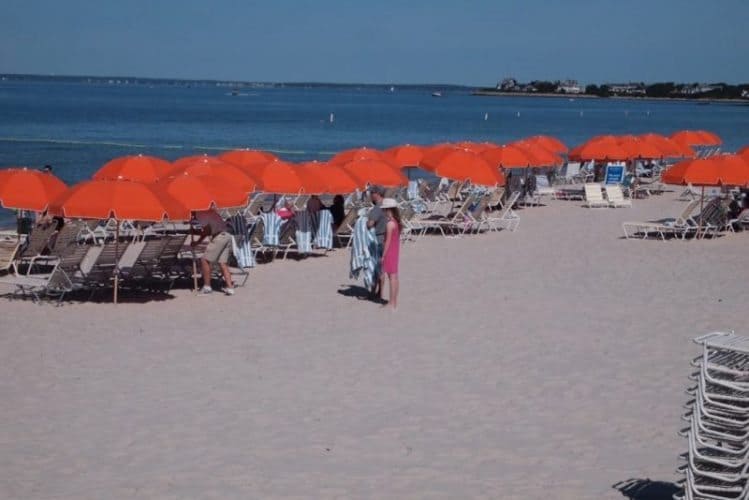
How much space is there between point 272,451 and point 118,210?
458cm

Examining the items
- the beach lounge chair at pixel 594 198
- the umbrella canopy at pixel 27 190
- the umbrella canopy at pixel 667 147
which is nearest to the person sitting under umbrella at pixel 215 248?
the umbrella canopy at pixel 27 190

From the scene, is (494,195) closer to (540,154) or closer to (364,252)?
(540,154)

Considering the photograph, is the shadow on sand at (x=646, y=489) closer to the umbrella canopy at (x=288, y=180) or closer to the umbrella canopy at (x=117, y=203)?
the umbrella canopy at (x=117, y=203)

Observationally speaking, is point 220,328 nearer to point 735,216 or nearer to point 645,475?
point 645,475

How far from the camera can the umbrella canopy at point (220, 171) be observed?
12.9 meters

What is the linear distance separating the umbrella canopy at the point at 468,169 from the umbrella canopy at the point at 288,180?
3.26m

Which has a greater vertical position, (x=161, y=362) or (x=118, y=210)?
(x=118, y=210)

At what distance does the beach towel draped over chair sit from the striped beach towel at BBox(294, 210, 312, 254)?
111 cm

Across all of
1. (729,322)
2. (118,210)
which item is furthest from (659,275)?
(118,210)

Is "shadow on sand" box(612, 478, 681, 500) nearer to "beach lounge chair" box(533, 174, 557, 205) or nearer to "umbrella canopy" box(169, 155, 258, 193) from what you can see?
"umbrella canopy" box(169, 155, 258, 193)

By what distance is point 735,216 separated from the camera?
17.2 metres

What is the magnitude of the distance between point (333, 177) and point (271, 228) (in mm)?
1190

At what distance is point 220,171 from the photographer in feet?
43.2

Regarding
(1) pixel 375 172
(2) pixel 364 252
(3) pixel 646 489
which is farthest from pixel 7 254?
→ (3) pixel 646 489
